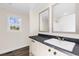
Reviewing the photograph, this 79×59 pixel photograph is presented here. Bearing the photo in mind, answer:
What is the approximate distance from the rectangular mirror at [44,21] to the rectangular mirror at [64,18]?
0.34 ft

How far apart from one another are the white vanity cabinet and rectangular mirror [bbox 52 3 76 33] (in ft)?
1.11

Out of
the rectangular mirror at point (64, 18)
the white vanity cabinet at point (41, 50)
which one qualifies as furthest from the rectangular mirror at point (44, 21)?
the white vanity cabinet at point (41, 50)

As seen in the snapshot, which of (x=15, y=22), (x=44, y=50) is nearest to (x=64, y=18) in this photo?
(x=44, y=50)

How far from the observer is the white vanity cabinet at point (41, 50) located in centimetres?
91

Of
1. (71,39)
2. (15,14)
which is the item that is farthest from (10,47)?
(71,39)

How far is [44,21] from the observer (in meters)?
1.31

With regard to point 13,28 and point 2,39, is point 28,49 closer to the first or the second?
point 13,28

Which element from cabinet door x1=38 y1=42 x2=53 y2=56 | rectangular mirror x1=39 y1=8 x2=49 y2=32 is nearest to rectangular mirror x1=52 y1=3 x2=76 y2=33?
rectangular mirror x1=39 y1=8 x2=49 y2=32

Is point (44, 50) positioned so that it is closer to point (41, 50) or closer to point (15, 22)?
point (41, 50)

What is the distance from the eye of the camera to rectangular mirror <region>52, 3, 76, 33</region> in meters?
1.11

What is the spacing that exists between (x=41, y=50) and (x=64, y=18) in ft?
1.68

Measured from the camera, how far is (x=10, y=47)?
1.30 metres

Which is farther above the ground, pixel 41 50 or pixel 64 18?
pixel 64 18

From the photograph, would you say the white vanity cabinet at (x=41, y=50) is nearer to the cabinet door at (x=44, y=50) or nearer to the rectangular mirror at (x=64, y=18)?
the cabinet door at (x=44, y=50)
